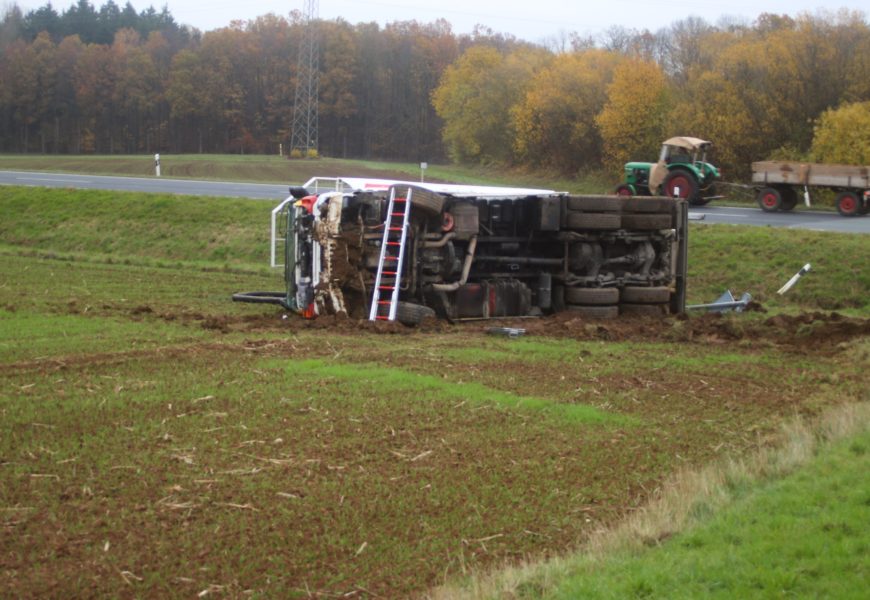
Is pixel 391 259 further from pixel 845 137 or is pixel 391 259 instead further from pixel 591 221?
pixel 845 137

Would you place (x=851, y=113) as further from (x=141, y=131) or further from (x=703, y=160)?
(x=141, y=131)

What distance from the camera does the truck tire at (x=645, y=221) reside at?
19266mm

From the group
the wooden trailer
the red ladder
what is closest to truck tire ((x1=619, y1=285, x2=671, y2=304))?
the red ladder

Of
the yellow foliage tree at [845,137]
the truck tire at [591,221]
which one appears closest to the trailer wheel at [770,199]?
the yellow foliage tree at [845,137]

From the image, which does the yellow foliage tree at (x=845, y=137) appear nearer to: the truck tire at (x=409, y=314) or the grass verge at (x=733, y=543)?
the truck tire at (x=409, y=314)

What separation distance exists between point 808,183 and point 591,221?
19.4 m

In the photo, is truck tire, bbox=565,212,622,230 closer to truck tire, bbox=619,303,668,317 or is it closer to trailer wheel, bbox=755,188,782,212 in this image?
truck tire, bbox=619,303,668,317

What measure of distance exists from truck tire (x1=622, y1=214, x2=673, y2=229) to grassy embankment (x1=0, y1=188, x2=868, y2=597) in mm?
1834

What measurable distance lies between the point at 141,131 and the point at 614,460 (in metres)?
90.1

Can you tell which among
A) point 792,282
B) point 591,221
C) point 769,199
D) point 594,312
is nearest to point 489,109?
point 769,199

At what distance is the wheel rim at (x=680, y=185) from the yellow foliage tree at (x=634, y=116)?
18.1 meters

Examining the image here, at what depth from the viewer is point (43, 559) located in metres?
6.98

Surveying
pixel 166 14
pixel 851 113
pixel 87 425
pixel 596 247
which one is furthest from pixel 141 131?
pixel 87 425

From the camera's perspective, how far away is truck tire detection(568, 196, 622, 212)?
19.0m
